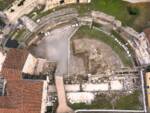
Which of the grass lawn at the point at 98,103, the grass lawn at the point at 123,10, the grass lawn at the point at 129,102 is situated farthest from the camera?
the grass lawn at the point at 123,10

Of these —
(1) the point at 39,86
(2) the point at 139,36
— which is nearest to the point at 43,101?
(1) the point at 39,86

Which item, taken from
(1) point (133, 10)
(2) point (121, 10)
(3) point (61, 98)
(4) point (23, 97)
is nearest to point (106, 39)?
(2) point (121, 10)

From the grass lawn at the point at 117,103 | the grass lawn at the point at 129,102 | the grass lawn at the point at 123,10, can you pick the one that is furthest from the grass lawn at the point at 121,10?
the grass lawn at the point at 117,103

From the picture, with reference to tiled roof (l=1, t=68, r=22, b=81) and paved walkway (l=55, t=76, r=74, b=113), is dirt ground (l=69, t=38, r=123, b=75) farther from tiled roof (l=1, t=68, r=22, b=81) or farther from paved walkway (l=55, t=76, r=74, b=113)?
tiled roof (l=1, t=68, r=22, b=81)

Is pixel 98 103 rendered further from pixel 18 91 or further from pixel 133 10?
pixel 133 10

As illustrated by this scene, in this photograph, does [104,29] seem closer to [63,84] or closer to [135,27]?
[135,27]

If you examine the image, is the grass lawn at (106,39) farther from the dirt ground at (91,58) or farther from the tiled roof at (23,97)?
the tiled roof at (23,97)
